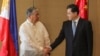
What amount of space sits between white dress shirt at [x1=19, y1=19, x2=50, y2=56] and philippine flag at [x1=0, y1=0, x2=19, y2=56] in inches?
8.1

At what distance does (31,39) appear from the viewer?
4156mm

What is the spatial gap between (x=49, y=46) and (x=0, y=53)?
33.2 inches

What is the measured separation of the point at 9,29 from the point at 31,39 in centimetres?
41

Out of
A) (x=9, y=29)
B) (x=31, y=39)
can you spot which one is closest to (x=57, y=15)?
(x=31, y=39)

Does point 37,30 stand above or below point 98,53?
above

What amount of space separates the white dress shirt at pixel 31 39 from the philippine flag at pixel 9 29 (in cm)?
21

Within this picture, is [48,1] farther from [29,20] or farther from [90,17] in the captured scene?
[29,20]

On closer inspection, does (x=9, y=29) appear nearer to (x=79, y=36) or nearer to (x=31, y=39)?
(x=31, y=39)

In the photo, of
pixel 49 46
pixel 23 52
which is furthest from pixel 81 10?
pixel 23 52

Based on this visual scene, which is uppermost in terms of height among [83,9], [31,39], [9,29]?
[83,9]

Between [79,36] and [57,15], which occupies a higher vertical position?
[57,15]

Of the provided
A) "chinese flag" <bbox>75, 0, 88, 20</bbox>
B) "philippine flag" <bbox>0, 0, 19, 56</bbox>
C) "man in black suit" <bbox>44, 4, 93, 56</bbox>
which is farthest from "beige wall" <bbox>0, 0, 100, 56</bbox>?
"man in black suit" <bbox>44, 4, 93, 56</bbox>

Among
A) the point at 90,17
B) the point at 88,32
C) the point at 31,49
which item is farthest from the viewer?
the point at 90,17

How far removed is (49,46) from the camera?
14.2 ft
